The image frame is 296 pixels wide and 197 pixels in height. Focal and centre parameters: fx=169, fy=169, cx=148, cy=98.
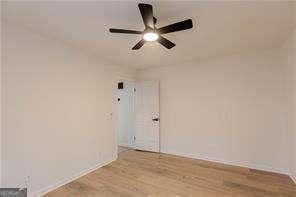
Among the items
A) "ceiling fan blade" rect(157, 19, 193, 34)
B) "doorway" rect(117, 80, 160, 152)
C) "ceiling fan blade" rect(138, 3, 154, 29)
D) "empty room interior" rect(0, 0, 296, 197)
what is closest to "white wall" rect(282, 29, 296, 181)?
"empty room interior" rect(0, 0, 296, 197)

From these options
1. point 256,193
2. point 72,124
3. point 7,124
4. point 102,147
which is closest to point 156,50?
point 72,124

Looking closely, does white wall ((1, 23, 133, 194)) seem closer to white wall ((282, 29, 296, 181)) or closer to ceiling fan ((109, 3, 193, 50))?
ceiling fan ((109, 3, 193, 50))

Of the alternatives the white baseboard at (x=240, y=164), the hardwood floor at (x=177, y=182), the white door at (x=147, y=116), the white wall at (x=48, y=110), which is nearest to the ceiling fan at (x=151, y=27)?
Answer: the white wall at (x=48, y=110)

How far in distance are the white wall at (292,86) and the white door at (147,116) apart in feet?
9.27

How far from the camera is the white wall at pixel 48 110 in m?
2.23

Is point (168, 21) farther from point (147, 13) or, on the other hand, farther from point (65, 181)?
point (65, 181)

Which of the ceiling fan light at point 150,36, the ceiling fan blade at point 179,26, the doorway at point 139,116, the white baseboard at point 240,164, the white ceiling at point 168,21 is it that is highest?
the white ceiling at point 168,21

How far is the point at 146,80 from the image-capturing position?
498cm

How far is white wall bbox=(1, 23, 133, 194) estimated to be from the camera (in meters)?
2.23

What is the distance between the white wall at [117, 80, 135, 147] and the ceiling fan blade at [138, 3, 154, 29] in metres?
3.33

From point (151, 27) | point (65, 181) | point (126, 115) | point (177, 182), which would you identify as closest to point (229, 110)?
point (177, 182)

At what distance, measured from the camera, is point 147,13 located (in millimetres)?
1729

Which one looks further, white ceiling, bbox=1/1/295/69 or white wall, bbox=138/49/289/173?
white wall, bbox=138/49/289/173

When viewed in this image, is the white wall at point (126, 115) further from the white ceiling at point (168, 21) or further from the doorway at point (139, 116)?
the white ceiling at point (168, 21)
